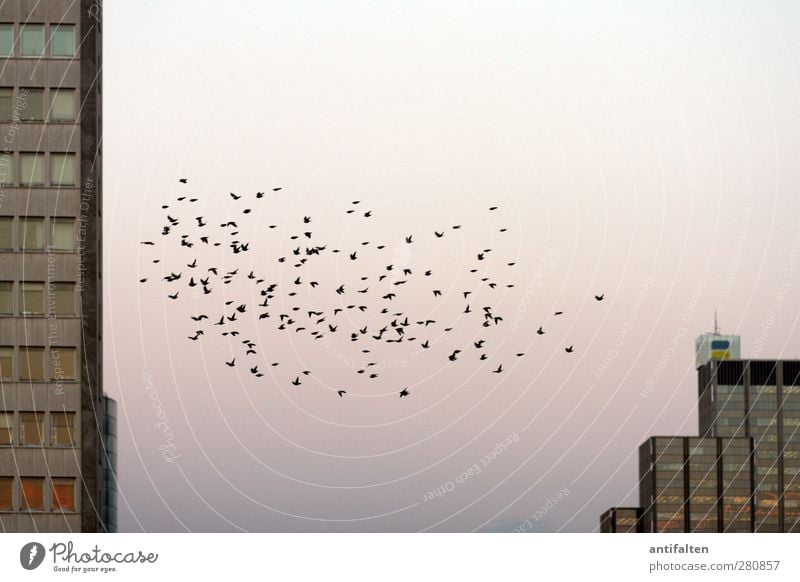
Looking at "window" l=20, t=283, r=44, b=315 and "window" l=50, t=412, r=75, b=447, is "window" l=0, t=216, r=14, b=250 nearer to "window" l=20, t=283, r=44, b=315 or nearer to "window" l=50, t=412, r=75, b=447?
"window" l=20, t=283, r=44, b=315

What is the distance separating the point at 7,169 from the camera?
12762cm

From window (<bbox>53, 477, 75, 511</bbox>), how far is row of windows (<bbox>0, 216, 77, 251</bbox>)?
63.6 ft

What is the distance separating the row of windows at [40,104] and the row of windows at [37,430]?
24953 millimetres

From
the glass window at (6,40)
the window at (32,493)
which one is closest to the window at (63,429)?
the window at (32,493)

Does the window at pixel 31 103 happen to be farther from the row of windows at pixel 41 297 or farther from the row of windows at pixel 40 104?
the row of windows at pixel 41 297

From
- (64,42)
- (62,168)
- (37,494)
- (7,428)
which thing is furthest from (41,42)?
(37,494)

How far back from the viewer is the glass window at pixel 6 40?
12769cm

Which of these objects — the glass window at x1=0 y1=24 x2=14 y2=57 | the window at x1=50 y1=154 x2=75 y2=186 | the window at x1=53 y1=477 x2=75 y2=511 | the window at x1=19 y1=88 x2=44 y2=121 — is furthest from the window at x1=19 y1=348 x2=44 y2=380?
the glass window at x1=0 y1=24 x2=14 y2=57

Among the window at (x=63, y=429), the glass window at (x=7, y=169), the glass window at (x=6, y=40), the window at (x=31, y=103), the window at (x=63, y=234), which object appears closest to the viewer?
the window at (x=63, y=429)

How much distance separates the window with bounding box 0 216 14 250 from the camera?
126750mm
